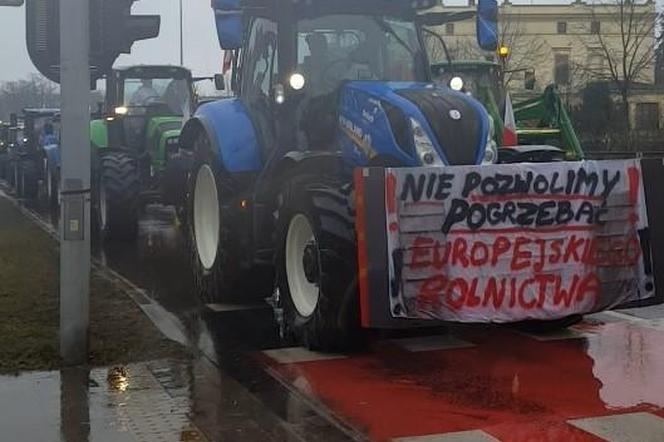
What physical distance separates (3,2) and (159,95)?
820 centimetres

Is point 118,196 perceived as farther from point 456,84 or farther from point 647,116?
point 647,116

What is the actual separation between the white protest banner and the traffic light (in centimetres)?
222

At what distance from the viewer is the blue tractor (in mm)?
7203

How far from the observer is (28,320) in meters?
8.20

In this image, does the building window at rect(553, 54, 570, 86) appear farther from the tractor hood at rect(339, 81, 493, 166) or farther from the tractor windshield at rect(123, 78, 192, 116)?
the tractor hood at rect(339, 81, 493, 166)

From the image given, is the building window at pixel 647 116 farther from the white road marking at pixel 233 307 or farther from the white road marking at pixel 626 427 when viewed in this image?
the white road marking at pixel 626 427

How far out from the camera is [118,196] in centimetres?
1364

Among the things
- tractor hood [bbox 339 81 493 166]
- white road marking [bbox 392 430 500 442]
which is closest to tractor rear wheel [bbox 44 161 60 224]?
tractor hood [bbox 339 81 493 166]

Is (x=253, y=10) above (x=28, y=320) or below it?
above

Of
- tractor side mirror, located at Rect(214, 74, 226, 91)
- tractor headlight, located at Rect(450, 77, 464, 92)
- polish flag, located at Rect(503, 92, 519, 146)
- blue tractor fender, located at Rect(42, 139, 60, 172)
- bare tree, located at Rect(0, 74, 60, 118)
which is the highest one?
bare tree, located at Rect(0, 74, 60, 118)

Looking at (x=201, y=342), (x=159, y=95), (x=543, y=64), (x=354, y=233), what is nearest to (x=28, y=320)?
(x=201, y=342)

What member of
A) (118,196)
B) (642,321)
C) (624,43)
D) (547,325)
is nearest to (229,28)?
(547,325)

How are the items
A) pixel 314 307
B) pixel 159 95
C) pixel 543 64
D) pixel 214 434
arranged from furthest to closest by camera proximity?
pixel 543 64
pixel 159 95
pixel 314 307
pixel 214 434

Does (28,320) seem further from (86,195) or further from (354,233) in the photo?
(354,233)
